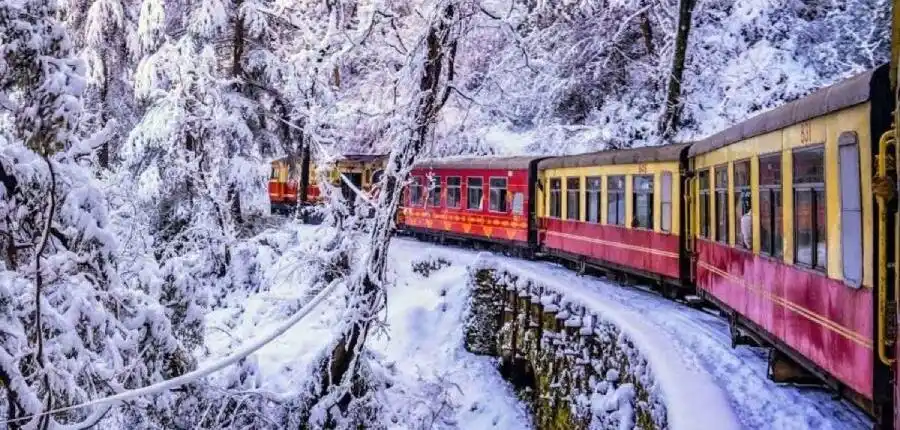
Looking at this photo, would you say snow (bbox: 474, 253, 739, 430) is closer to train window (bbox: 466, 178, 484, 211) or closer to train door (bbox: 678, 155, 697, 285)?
train door (bbox: 678, 155, 697, 285)

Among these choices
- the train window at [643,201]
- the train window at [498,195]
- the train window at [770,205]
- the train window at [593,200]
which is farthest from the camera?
the train window at [498,195]

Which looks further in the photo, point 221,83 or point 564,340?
point 221,83

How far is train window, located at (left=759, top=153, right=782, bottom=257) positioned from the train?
0.02 metres

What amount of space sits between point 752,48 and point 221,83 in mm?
15519

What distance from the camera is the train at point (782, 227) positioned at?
5.28m

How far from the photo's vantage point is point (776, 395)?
7234 millimetres

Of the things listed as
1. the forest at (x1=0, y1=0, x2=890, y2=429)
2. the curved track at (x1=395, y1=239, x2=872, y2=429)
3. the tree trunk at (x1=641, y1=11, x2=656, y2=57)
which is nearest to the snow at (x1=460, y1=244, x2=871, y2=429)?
the curved track at (x1=395, y1=239, x2=872, y2=429)

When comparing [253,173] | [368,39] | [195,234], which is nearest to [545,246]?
[253,173]

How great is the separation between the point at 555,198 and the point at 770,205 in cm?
1062

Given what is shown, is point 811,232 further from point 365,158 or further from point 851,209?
point 365,158

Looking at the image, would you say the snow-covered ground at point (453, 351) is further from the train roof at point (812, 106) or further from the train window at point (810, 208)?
the train roof at point (812, 106)

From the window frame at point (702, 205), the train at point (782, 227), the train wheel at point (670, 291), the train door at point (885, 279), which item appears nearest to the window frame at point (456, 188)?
the train at point (782, 227)

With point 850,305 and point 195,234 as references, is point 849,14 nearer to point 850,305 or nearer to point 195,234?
point 195,234

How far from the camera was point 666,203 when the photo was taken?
1318 centimetres
